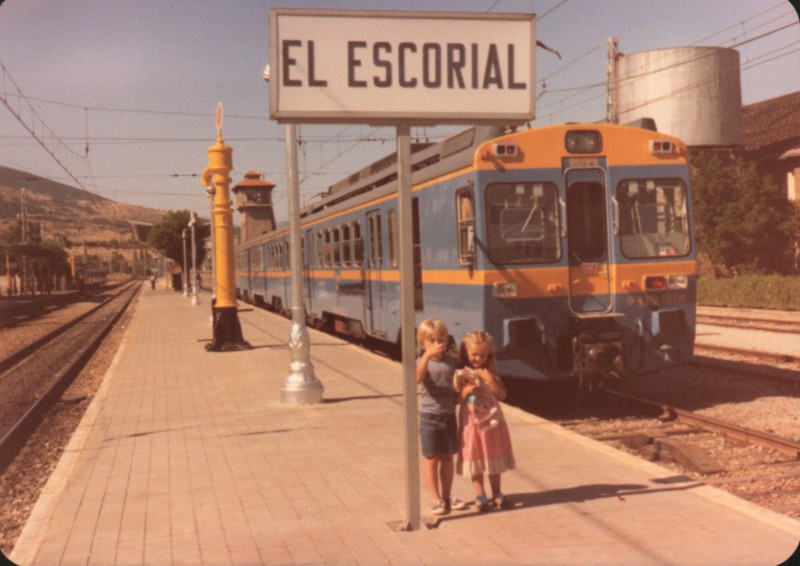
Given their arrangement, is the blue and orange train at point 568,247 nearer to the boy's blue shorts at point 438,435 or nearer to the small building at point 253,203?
the boy's blue shorts at point 438,435

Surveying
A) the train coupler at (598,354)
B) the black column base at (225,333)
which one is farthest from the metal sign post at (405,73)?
the black column base at (225,333)

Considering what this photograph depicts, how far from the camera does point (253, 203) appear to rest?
3078 inches

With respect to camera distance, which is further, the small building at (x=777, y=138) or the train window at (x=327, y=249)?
the small building at (x=777, y=138)

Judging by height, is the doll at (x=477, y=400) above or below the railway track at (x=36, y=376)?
above

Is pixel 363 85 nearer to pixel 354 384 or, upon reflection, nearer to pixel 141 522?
pixel 141 522

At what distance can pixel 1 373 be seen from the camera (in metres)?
19.5

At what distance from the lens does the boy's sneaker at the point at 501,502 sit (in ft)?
19.8

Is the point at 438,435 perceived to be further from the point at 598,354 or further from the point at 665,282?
the point at 665,282

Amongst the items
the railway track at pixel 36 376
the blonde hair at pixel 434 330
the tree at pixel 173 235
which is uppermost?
the tree at pixel 173 235

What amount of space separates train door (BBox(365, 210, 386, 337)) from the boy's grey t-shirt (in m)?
8.69

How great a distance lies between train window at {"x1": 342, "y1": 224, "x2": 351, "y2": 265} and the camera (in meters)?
17.0

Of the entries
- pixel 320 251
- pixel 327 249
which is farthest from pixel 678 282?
pixel 320 251

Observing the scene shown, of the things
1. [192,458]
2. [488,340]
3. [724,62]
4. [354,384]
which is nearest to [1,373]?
[354,384]

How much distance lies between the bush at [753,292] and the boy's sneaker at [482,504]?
23.9 metres
